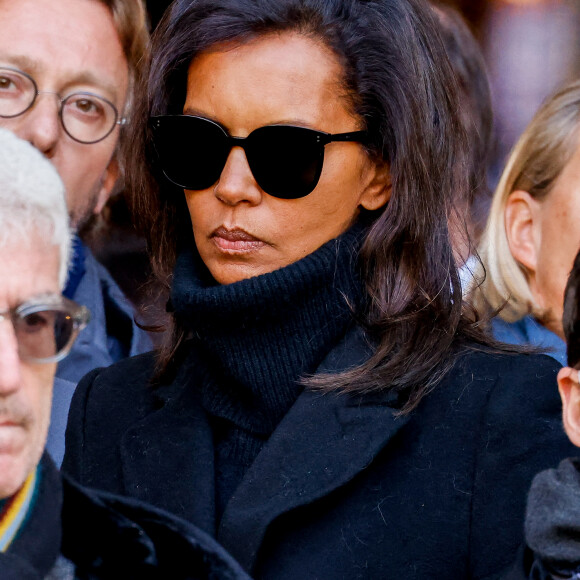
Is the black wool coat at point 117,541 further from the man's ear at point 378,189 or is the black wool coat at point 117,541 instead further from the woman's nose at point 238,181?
the man's ear at point 378,189

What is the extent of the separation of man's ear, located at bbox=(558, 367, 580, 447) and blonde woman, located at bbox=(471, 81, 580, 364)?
1156 millimetres

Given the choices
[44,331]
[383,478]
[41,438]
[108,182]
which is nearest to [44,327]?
[44,331]

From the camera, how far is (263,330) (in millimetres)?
2289

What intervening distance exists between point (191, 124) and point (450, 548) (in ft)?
3.24

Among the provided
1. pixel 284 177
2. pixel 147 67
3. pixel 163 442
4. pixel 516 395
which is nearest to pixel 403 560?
pixel 516 395

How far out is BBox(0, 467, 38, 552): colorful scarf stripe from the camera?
1380 mm

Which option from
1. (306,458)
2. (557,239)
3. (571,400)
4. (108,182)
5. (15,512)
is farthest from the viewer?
(108,182)

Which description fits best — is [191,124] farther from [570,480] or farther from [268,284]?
[570,480]

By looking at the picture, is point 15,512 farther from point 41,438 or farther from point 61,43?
point 61,43

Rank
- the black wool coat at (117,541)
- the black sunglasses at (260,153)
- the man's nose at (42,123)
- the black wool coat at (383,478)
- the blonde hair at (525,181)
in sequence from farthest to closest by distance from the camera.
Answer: the blonde hair at (525,181)
the man's nose at (42,123)
the black sunglasses at (260,153)
the black wool coat at (383,478)
the black wool coat at (117,541)

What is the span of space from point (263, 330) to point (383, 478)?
39 centimetres

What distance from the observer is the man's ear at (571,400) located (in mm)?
1734

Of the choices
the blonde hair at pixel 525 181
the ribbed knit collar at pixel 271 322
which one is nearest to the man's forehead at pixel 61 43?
the ribbed knit collar at pixel 271 322

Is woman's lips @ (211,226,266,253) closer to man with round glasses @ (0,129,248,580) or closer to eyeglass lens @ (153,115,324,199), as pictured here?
eyeglass lens @ (153,115,324,199)
